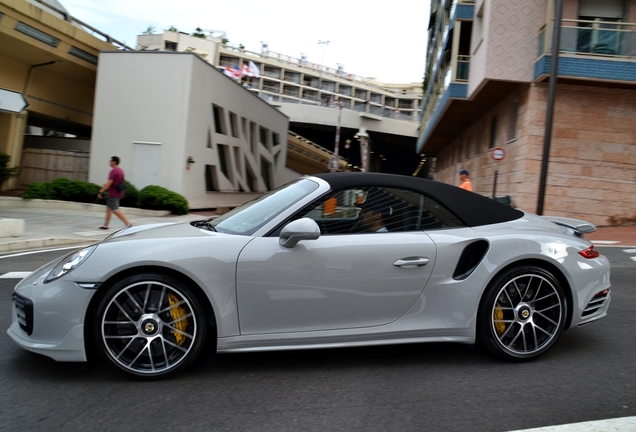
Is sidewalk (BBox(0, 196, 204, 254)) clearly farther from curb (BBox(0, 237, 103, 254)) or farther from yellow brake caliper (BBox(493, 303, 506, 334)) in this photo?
yellow brake caliper (BBox(493, 303, 506, 334))

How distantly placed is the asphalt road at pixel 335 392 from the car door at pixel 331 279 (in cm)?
38

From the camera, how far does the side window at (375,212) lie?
3.77 meters

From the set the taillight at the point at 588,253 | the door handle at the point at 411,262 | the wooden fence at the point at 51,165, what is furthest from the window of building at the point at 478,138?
the door handle at the point at 411,262

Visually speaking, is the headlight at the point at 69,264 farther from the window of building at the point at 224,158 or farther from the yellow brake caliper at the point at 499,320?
the window of building at the point at 224,158

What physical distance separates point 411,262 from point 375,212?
0.41 meters

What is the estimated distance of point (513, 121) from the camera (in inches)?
786

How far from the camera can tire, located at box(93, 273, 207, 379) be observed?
3.43 metres

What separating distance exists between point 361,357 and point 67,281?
197 cm

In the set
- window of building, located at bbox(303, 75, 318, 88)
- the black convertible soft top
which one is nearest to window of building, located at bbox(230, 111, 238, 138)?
the black convertible soft top

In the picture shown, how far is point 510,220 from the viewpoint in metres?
4.24

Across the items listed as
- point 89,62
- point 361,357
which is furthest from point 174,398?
point 89,62

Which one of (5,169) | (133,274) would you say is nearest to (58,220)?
(5,169)

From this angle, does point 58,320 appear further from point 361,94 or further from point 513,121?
point 361,94

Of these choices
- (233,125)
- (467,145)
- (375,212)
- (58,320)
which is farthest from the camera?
(467,145)
